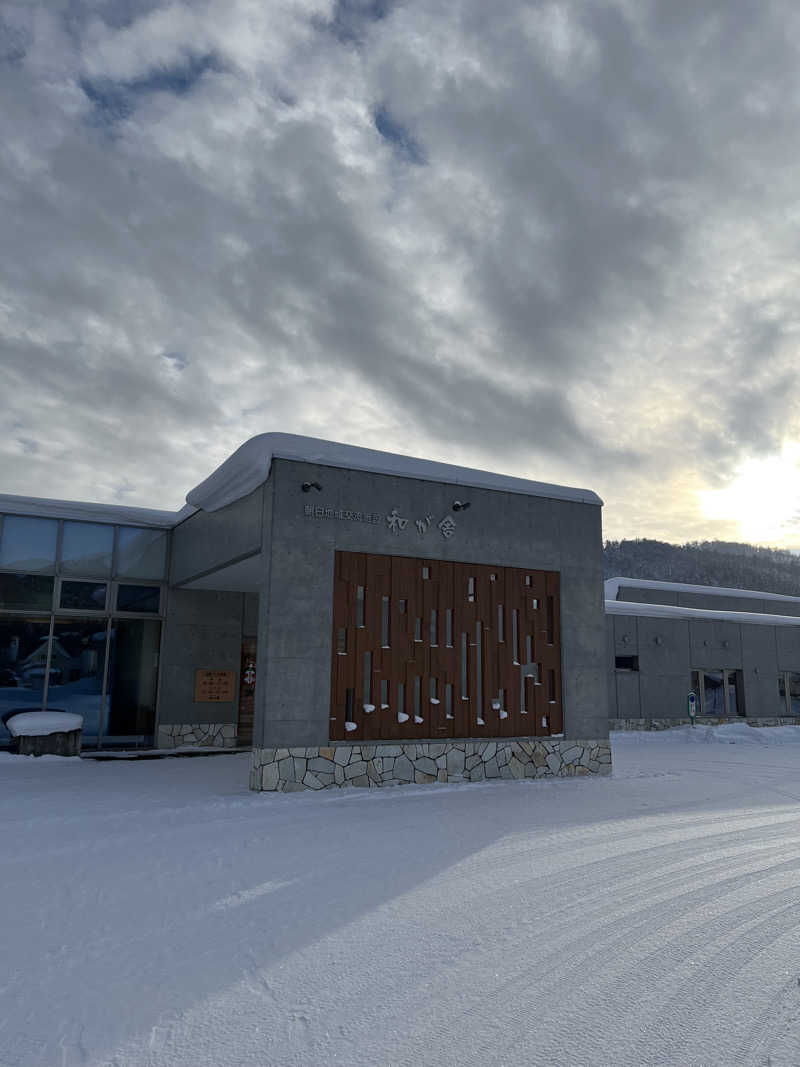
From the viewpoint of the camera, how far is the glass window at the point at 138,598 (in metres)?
17.1

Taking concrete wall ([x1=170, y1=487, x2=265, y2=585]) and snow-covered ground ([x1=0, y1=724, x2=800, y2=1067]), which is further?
concrete wall ([x1=170, y1=487, x2=265, y2=585])

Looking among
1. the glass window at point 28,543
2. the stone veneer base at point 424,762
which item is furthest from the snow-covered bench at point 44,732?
the stone veneer base at point 424,762

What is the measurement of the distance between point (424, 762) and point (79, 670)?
Result: 851 centimetres

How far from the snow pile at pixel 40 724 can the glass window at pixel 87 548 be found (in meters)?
3.14

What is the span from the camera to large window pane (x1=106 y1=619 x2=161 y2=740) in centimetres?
1677

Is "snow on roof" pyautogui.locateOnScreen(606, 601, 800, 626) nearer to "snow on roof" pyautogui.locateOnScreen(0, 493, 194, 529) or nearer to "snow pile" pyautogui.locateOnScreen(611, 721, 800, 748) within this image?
"snow pile" pyautogui.locateOnScreen(611, 721, 800, 748)

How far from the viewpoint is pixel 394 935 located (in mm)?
5090

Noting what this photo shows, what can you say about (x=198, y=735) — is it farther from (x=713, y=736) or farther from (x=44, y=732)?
(x=713, y=736)

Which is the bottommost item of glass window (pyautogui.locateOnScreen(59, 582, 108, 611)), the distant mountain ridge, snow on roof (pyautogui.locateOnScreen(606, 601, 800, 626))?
glass window (pyautogui.locateOnScreen(59, 582, 108, 611))

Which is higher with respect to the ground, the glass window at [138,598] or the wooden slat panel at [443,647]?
the glass window at [138,598]

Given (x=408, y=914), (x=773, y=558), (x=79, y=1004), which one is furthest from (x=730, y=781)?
(x=773, y=558)

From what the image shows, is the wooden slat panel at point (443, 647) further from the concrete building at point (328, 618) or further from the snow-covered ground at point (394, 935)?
the snow-covered ground at point (394, 935)

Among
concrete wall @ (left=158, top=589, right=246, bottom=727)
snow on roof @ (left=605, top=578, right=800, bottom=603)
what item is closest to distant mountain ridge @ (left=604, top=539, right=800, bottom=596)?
snow on roof @ (left=605, top=578, right=800, bottom=603)

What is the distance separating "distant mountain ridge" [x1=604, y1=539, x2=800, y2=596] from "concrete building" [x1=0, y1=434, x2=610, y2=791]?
324 feet
